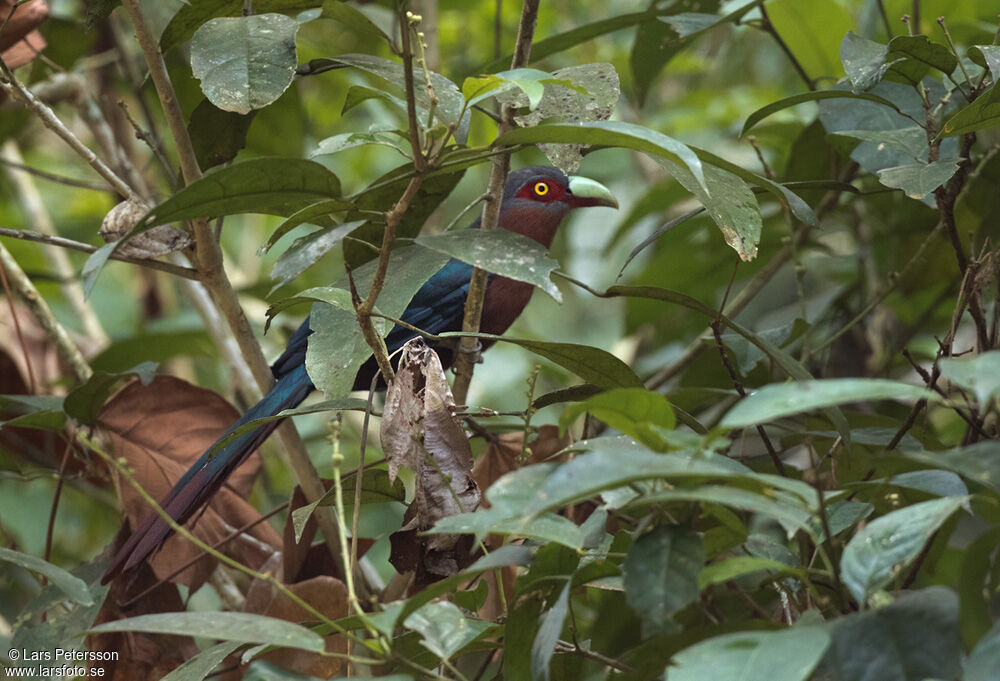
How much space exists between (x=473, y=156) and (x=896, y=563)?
77 cm

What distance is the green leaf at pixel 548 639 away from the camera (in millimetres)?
1163

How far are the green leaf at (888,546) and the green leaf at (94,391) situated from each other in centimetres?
163

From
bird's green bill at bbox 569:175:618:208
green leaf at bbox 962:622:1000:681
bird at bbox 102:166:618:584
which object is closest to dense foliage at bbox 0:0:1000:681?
green leaf at bbox 962:622:1000:681

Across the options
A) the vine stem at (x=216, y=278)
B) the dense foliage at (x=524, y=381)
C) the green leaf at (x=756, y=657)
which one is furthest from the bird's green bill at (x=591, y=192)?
the green leaf at (x=756, y=657)

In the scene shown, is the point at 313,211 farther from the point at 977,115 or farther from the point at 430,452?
the point at 977,115

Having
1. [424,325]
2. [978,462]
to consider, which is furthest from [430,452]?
[424,325]

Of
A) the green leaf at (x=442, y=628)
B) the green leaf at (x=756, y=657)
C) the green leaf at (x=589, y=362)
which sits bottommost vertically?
the green leaf at (x=442, y=628)

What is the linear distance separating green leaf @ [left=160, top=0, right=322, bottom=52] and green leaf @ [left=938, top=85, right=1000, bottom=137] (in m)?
1.20

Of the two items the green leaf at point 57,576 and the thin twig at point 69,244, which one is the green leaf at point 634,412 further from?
the thin twig at point 69,244

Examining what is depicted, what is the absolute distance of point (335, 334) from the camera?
1564 millimetres

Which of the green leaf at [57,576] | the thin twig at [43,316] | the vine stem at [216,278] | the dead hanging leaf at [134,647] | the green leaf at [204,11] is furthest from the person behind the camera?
the thin twig at [43,316]

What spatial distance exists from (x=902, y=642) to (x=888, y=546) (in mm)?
128

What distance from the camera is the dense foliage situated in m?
1.09

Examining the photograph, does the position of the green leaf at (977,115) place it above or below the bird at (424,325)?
above
